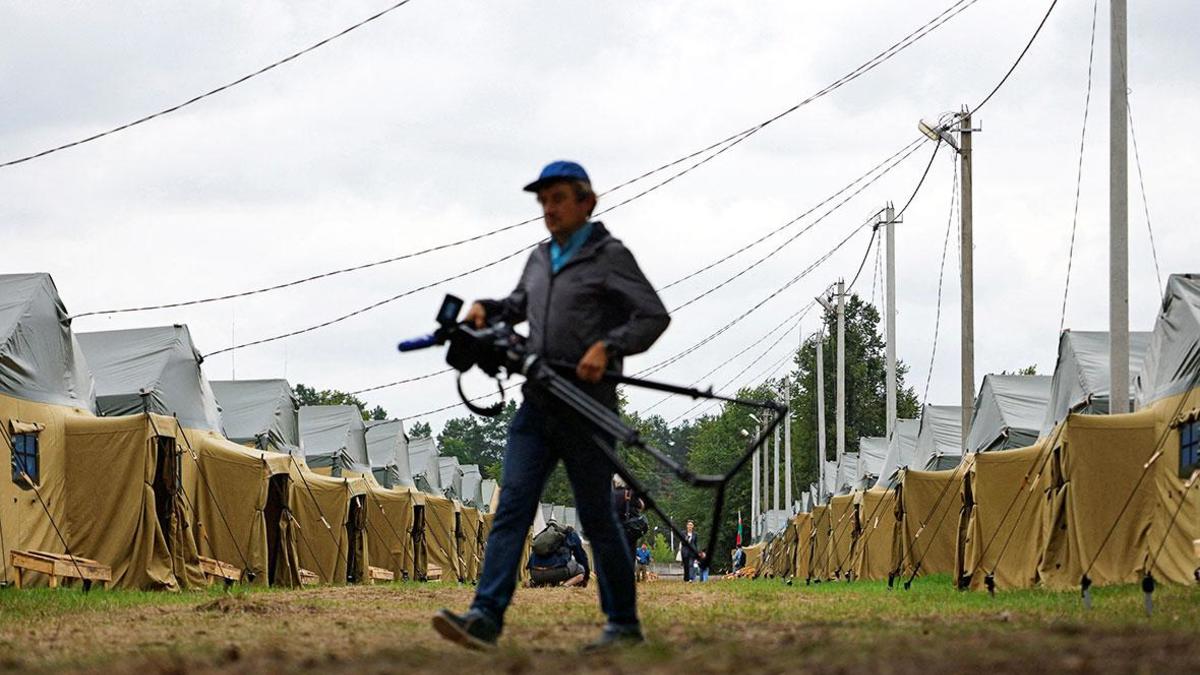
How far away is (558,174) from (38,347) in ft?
52.9

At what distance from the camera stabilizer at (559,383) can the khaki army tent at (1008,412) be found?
19781 millimetres

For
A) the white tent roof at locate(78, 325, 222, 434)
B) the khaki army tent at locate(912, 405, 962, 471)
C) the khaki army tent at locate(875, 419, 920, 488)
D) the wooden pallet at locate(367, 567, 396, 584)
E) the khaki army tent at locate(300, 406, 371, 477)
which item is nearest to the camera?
the white tent roof at locate(78, 325, 222, 434)

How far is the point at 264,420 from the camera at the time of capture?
119 ft

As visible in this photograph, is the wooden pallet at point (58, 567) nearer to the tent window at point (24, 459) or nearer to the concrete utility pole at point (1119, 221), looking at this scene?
the tent window at point (24, 459)

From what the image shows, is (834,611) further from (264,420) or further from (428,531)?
(428,531)

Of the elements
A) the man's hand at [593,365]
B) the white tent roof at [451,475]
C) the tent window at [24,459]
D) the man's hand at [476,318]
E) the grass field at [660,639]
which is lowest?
the grass field at [660,639]

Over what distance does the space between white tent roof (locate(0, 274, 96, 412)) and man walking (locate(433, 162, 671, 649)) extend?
46.7 feet

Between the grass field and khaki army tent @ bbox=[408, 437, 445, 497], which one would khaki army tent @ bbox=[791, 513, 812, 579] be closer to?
khaki army tent @ bbox=[408, 437, 445, 497]

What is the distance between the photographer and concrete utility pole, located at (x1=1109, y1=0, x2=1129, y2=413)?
19219 mm

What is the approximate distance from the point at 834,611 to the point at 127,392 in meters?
18.2

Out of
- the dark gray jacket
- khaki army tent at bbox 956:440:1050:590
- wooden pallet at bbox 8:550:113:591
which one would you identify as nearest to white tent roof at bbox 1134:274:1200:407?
khaki army tent at bbox 956:440:1050:590

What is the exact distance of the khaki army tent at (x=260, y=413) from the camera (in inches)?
1407

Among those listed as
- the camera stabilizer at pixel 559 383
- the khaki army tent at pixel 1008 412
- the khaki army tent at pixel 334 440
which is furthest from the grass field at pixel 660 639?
the khaki army tent at pixel 334 440

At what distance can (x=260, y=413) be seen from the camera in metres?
36.5
